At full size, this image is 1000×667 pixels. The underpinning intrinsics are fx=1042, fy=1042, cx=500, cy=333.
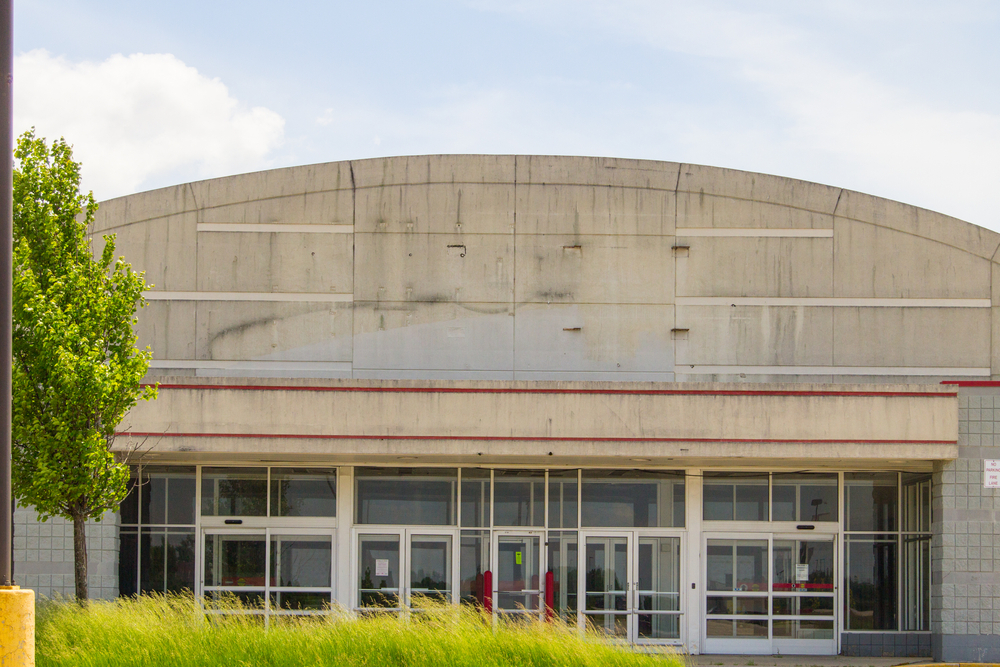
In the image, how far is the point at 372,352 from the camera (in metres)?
19.9

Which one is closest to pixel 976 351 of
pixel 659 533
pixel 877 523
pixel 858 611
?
pixel 877 523

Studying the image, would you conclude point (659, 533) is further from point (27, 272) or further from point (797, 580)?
point (27, 272)

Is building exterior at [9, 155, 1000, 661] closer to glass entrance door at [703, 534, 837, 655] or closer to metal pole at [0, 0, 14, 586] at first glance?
glass entrance door at [703, 534, 837, 655]

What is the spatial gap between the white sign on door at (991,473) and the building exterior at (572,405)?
10cm

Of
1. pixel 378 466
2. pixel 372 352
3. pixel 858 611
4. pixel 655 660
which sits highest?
pixel 372 352

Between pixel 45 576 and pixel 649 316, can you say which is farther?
pixel 649 316

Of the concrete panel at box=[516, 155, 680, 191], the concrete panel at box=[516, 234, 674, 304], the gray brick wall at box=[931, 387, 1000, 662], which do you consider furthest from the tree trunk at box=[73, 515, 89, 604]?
the gray brick wall at box=[931, 387, 1000, 662]

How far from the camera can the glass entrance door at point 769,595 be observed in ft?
62.7

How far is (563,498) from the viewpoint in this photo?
63.3ft

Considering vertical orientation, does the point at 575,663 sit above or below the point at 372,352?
below

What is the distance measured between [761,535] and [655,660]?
324 inches

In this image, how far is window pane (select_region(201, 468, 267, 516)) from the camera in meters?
19.2

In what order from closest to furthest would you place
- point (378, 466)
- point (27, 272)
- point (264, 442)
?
point (27, 272), point (264, 442), point (378, 466)

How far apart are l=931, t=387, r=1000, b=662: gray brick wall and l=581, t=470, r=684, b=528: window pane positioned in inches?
180
